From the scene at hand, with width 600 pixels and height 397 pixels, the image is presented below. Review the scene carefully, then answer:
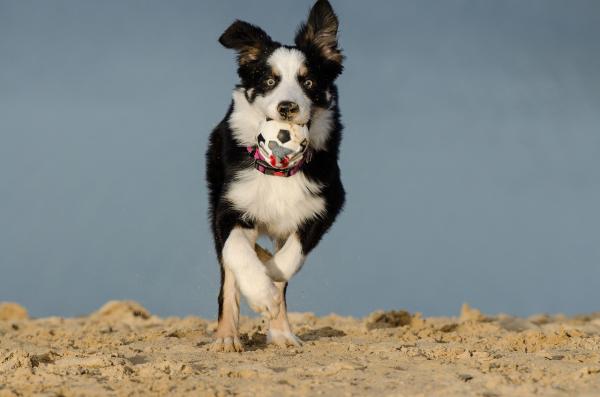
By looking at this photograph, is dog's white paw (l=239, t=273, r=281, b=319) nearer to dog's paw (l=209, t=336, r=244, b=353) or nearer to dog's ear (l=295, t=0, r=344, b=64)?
dog's paw (l=209, t=336, r=244, b=353)

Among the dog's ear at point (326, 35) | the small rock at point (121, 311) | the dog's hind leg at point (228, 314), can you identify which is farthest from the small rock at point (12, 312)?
the dog's ear at point (326, 35)

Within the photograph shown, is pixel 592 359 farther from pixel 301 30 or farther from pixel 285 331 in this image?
pixel 301 30

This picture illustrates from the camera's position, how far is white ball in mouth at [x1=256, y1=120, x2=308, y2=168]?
6.35 metres

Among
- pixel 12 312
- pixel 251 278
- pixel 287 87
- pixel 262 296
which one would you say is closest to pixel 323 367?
pixel 262 296

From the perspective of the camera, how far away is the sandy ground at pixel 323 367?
4.80 metres

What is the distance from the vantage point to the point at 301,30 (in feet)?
24.1

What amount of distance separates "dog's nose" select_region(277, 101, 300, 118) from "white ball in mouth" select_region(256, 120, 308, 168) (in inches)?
3.9

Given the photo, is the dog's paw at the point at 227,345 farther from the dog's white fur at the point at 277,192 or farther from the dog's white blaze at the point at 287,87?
the dog's white blaze at the point at 287,87

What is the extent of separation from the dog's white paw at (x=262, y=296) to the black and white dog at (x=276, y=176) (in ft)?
0.97

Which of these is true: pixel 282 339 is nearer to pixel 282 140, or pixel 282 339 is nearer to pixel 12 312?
pixel 282 140

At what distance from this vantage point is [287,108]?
6.24 m

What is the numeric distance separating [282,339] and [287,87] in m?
2.07

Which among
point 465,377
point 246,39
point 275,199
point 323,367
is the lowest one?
point 465,377

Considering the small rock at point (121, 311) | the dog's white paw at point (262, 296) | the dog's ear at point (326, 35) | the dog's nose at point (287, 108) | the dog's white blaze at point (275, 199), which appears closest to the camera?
the dog's white paw at point (262, 296)
